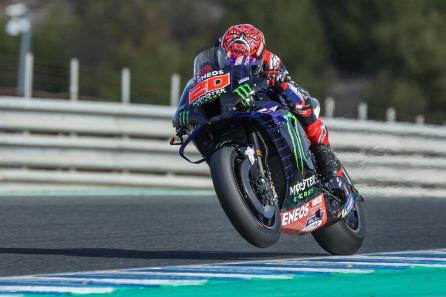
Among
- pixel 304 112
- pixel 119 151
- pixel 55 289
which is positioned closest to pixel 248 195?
pixel 304 112

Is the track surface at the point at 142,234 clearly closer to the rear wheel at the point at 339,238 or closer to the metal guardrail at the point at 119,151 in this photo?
the rear wheel at the point at 339,238

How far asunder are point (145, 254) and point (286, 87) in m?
1.18

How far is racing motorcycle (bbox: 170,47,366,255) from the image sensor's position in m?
5.77

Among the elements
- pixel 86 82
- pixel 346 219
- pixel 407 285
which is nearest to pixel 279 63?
pixel 346 219

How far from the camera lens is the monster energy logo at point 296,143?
20.4 feet

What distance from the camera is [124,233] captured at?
7520mm

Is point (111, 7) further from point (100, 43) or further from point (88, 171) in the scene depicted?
point (88, 171)

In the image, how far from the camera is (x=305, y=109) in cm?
643

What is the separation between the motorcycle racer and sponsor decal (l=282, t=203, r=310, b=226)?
42 cm

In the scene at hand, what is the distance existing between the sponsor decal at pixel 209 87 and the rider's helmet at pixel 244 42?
0.21 m

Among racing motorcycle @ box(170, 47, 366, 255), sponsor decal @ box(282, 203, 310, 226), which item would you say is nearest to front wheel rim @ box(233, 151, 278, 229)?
racing motorcycle @ box(170, 47, 366, 255)

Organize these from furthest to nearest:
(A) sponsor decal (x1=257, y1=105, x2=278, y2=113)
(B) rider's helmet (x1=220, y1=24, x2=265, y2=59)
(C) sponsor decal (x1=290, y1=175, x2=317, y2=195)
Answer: (C) sponsor decal (x1=290, y1=175, x2=317, y2=195) < (B) rider's helmet (x1=220, y1=24, x2=265, y2=59) < (A) sponsor decal (x1=257, y1=105, x2=278, y2=113)

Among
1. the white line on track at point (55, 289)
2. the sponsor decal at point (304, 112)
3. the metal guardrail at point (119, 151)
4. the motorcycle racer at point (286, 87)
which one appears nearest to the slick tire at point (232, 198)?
the motorcycle racer at point (286, 87)

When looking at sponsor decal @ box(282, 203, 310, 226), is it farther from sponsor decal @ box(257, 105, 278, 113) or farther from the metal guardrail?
the metal guardrail
